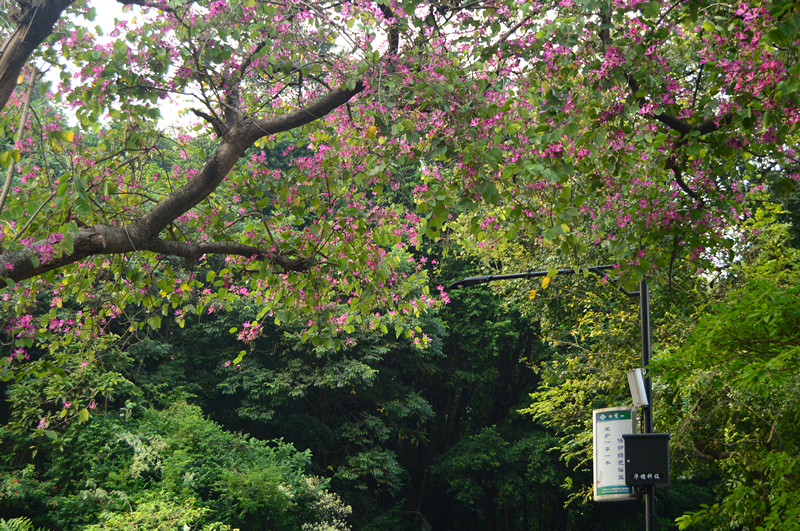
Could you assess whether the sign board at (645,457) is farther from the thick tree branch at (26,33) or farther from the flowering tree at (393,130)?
the thick tree branch at (26,33)

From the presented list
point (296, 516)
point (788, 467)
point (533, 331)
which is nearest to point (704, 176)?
point (788, 467)

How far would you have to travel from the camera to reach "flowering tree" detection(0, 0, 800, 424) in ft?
12.6

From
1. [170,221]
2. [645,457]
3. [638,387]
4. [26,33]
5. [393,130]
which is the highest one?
[26,33]

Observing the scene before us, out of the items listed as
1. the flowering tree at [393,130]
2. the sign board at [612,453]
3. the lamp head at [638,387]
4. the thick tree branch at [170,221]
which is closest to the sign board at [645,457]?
the sign board at [612,453]

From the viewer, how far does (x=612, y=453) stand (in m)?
6.93

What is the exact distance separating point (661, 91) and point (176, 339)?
17.7 meters

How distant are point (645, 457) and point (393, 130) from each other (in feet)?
14.0

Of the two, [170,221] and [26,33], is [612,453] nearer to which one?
[170,221]

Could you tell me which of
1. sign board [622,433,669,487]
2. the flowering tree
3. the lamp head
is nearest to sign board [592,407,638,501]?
the lamp head

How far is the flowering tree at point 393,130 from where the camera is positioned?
12.6 ft

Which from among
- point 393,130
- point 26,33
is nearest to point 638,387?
point 393,130

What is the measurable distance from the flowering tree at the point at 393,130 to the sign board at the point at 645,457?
213 cm

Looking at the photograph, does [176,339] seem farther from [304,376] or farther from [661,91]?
[661,91]

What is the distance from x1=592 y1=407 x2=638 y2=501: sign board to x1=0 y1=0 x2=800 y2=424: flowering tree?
2.27 metres
